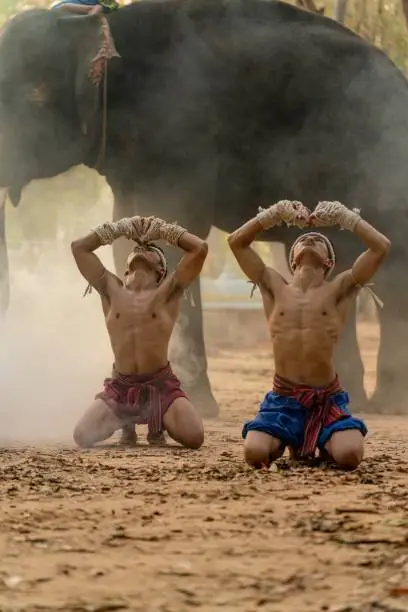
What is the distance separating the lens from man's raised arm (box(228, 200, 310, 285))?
4941 millimetres

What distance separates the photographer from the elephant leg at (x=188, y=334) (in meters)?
7.81

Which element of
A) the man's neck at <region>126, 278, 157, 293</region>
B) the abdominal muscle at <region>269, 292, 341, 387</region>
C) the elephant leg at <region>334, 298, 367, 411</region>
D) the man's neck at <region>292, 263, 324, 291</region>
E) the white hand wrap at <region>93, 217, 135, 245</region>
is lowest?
the elephant leg at <region>334, 298, 367, 411</region>

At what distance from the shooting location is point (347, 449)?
4590 millimetres

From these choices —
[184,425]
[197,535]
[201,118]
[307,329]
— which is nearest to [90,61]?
[201,118]

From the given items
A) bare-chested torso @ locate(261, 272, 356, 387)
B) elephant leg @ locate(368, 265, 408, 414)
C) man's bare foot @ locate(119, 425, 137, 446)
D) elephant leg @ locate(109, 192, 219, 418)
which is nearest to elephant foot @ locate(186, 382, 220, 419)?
elephant leg @ locate(109, 192, 219, 418)

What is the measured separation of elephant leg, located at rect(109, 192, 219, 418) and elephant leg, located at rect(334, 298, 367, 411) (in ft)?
2.99

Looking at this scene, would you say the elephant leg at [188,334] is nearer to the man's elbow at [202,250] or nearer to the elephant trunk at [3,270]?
the elephant trunk at [3,270]

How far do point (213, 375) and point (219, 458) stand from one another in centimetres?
685

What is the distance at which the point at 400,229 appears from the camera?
823 cm

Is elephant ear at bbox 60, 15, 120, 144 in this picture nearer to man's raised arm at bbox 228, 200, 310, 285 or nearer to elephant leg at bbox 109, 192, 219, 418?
elephant leg at bbox 109, 192, 219, 418

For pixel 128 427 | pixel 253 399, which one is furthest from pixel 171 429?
pixel 253 399

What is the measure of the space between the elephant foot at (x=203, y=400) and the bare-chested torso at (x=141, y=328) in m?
2.26

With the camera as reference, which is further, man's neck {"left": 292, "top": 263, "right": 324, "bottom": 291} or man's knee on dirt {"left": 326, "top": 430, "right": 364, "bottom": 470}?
man's neck {"left": 292, "top": 263, "right": 324, "bottom": 291}

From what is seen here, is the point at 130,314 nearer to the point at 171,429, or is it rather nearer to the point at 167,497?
the point at 171,429
